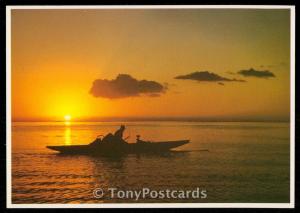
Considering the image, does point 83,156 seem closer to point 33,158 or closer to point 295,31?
point 33,158

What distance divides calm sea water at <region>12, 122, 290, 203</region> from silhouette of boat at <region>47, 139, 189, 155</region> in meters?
0.06

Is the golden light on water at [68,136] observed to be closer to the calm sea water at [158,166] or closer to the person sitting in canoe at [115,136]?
the calm sea water at [158,166]

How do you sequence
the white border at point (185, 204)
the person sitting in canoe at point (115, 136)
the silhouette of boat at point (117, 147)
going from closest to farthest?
1. the white border at point (185, 204)
2. the person sitting in canoe at point (115, 136)
3. the silhouette of boat at point (117, 147)

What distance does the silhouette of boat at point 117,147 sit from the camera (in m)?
4.44

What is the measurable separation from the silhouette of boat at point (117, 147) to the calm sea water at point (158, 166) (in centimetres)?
6

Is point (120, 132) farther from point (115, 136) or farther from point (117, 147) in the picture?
point (117, 147)

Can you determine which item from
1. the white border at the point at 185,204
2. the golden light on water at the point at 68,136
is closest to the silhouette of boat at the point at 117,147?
the golden light on water at the point at 68,136

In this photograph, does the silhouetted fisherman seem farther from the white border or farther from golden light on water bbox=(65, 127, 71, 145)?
the white border

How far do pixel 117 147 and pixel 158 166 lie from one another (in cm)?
42

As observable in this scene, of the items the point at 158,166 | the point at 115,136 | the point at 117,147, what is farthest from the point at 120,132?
the point at 158,166

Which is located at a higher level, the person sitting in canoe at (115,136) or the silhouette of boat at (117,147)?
the person sitting in canoe at (115,136)

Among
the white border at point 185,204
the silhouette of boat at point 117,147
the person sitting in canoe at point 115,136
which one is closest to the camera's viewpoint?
the white border at point 185,204

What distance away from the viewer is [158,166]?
438 centimetres

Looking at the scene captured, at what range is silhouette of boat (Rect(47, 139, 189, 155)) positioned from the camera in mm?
4438
